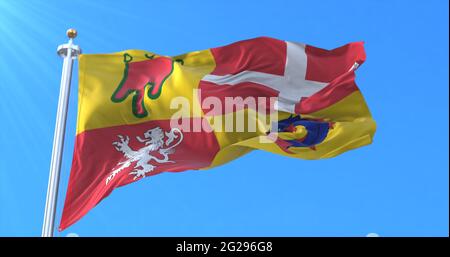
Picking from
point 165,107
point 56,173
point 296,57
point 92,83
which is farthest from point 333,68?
point 56,173

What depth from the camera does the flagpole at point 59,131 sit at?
1127 cm

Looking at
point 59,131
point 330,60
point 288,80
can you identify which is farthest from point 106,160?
point 330,60

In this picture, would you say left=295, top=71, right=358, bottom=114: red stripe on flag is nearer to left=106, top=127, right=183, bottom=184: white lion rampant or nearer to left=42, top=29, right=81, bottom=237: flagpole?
left=106, top=127, right=183, bottom=184: white lion rampant

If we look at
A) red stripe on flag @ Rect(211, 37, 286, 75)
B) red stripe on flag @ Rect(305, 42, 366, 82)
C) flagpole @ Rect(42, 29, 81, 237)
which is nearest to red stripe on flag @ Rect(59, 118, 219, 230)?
flagpole @ Rect(42, 29, 81, 237)

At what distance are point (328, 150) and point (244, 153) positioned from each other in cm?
144

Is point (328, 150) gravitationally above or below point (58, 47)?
below

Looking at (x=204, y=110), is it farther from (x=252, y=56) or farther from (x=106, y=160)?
(x=106, y=160)

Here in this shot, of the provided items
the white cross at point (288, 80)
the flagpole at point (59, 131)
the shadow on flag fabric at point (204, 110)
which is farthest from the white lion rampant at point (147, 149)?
the white cross at point (288, 80)

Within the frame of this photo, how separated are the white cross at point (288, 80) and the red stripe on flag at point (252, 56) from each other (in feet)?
0.32

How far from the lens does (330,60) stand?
15.0 m

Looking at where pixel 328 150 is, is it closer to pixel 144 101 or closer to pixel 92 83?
pixel 144 101

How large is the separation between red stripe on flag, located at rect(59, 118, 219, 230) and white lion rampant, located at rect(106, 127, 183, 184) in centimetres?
6

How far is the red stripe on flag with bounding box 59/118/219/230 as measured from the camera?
40.5ft
